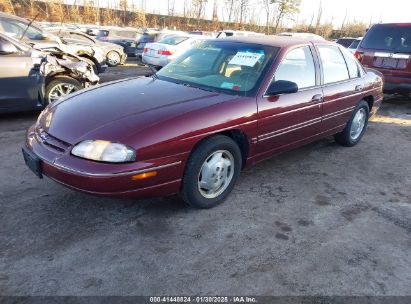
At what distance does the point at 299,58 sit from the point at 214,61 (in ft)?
3.12

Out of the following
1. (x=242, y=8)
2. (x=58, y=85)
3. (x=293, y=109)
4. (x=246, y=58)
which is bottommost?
(x=58, y=85)

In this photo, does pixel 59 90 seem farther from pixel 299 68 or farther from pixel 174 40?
pixel 174 40

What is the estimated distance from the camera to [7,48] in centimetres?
564

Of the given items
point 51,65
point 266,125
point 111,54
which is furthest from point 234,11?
point 266,125

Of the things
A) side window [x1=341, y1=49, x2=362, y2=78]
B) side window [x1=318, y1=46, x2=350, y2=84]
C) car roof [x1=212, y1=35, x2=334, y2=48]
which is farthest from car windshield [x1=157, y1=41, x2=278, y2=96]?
side window [x1=341, y1=49, x2=362, y2=78]

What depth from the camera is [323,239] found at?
3.04 meters

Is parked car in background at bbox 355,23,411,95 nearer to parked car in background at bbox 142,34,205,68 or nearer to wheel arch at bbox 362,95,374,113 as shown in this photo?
wheel arch at bbox 362,95,374,113

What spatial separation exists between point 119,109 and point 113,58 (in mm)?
11800

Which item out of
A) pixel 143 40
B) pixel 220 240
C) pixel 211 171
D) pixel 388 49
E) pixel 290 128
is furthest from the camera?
pixel 143 40

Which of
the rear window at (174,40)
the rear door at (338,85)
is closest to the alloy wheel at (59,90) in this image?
the rear door at (338,85)

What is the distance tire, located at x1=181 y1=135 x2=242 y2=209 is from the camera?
311 centimetres

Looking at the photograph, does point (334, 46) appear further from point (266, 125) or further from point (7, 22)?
point (7, 22)

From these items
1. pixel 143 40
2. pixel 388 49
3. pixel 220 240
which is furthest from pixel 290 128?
pixel 143 40

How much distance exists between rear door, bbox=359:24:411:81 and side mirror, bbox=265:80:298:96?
5.23 meters
